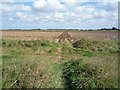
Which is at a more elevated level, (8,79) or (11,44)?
(11,44)

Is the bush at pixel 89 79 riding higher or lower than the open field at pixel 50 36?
lower

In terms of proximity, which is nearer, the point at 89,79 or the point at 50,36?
the point at 89,79

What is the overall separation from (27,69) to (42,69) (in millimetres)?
605

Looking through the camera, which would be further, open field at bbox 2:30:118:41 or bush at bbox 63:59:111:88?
open field at bbox 2:30:118:41

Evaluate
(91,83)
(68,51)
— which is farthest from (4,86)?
(68,51)

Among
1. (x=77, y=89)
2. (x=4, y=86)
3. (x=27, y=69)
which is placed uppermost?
(x=27, y=69)

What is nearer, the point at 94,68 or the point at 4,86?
the point at 4,86

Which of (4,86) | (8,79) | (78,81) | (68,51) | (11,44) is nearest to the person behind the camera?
(4,86)

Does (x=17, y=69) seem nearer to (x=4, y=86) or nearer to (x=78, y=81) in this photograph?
(x=4, y=86)

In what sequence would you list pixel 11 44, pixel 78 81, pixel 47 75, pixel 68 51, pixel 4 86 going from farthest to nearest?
1. pixel 11 44
2. pixel 68 51
3. pixel 47 75
4. pixel 78 81
5. pixel 4 86

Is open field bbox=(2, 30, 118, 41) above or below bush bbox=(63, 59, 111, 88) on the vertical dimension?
above

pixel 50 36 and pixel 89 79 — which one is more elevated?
pixel 50 36

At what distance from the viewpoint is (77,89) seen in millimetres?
3615

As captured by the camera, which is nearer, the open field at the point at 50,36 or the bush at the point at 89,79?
the bush at the point at 89,79
